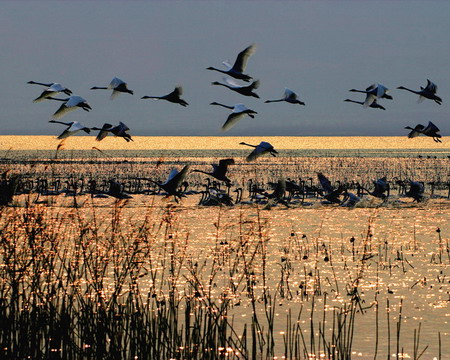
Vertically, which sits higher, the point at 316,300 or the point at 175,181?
the point at 175,181

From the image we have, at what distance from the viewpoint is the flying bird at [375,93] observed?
14.5 metres

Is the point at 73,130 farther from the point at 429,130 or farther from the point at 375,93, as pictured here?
the point at 429,130

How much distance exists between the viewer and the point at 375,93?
577 inches

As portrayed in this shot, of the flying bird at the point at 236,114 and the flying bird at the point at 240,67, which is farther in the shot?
the flying bird at the point at 236,114

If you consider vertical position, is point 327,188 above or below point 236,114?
below

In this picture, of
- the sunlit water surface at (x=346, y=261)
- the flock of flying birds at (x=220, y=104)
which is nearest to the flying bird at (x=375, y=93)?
the flock of flying birds at (x=220, y=104)

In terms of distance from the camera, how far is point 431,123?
53.5ft

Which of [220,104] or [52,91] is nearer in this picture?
[52,91]

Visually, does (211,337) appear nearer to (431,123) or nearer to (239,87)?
(239,87)

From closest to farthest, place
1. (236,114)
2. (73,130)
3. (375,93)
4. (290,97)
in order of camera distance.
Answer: (73,130) < (236,114) < (375,93) < (290,97)

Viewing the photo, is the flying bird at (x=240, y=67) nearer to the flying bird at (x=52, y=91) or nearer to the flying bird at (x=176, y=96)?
the flying bird at (x=176, y=96)

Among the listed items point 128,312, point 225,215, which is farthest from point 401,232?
point 128,312

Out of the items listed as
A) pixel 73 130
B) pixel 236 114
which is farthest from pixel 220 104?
pixel 73 130

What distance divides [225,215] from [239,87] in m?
10.5
